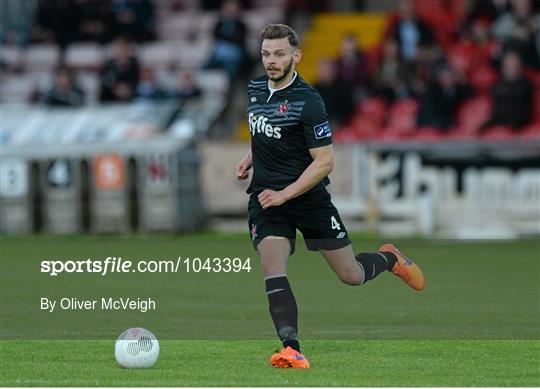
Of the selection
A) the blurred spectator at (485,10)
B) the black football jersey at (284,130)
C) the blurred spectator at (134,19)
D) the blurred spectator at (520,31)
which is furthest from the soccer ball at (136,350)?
the blurred spectator at (134,19)

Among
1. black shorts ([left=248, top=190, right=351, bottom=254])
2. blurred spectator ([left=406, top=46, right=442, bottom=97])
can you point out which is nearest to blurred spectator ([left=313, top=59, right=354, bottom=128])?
blurred spectator ([left=406, top=46, right=442, bottom=97])

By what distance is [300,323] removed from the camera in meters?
11.4

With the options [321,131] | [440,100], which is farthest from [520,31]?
[321,131]

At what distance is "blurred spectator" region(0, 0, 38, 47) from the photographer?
29.2 meters

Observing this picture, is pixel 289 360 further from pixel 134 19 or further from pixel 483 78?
pixel 134 19

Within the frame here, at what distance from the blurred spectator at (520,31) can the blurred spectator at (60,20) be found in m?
8.26

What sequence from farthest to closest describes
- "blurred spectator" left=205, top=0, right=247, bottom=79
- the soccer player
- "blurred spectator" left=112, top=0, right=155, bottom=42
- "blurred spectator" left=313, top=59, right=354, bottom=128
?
"blurred spectator" left=112, top=0, right=155, bottom=42 → "blurred spectator" left=205, top=0, right=247, bottom=79 → "blurred spectator" left=313, top=59, right=354, bottom=128 → the soccer player

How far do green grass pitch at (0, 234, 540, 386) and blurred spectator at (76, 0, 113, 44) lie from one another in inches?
402

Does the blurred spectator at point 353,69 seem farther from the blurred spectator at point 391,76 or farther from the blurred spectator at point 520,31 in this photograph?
the blurred spectator at point 520,31

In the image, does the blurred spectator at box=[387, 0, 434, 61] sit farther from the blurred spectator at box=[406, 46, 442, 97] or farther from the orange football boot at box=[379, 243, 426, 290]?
the orange football boot at box=[379, 243, 426, 290]

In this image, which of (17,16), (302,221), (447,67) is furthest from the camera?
(17,16)

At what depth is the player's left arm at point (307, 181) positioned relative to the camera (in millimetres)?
9000

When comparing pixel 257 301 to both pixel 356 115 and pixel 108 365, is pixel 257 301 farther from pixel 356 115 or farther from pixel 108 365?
pixel 356 115

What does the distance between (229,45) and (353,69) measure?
2613mm
